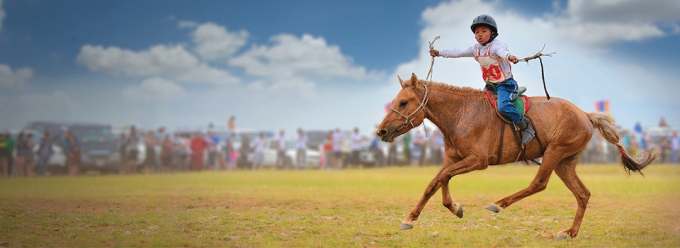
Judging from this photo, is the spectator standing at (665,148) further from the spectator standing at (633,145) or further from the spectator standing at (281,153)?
the spectator standing at (281,153)

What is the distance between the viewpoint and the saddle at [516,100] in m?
9.15

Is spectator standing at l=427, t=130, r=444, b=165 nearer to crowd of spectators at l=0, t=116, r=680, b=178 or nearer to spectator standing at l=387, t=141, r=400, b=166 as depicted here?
crowd of spectators at l=0, t=116, r=680, b=178

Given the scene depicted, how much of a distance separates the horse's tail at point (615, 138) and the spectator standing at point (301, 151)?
2586 cm

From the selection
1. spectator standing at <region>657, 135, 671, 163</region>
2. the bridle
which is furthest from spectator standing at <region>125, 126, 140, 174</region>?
spectator standing at <region>657, 135, 671, 163</region>

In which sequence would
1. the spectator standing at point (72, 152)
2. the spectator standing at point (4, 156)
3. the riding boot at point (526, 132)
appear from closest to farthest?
the riding boot at point (526, 132), the spectator standing at point (4, 156), the spectator standing at point (72, 152)

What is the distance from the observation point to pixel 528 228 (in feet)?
32.2

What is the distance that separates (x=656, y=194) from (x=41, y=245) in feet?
50.2

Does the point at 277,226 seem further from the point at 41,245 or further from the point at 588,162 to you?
the point at 588,162

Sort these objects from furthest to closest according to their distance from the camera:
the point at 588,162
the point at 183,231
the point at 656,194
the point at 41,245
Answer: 1. the point at 588,162
2. the point at 656,194
3. the point at 183,231
4. the point at 41,245

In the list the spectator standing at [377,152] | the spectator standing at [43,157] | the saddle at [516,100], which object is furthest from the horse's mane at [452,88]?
the spectator standing at [377,152]

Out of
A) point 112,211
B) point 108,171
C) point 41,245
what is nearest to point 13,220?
point 112,211

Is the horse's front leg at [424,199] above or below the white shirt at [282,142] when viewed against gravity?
below

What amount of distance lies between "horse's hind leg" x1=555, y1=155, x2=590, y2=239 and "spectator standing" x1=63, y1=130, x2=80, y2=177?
24.2 meters

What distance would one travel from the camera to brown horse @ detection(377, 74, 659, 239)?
899 cm
